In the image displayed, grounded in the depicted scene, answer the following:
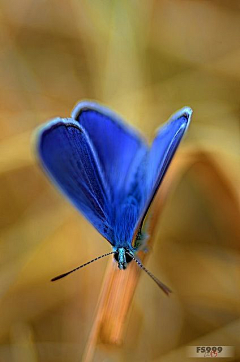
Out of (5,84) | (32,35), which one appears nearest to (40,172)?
(5,84)

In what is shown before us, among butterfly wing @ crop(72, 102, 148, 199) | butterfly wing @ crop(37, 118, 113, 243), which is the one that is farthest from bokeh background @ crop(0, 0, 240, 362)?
butterfly wing @ crop(37, 118, 113, 243)

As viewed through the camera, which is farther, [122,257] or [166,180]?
[166,180]

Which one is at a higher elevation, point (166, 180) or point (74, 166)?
point (74, 166)

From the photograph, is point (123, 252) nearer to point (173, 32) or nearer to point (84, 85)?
point (84, 85)

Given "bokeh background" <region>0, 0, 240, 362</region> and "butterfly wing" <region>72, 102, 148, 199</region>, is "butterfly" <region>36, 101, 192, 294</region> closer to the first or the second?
"butterfly wing" <region>72, 102, 148, 199</region>

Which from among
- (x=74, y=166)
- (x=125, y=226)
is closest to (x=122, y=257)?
(x=125, y=226)

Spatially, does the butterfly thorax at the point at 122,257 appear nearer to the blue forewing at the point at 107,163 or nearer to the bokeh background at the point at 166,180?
the blue forewing at the point at 107,163

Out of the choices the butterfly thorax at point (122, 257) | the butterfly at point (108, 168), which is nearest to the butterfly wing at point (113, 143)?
the butterfly at point (108, 168)

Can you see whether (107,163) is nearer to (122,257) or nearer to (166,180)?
(166,180)
